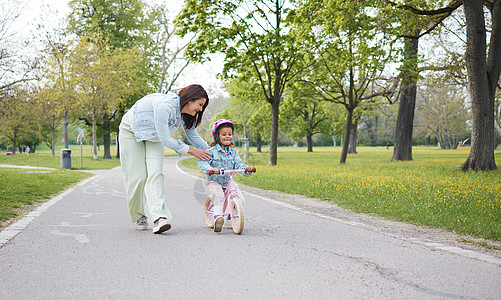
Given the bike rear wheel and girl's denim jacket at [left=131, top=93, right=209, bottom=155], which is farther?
the bike rear wheel

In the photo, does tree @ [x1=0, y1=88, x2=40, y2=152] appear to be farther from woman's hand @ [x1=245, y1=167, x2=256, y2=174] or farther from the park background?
woman's hand @ [x1=245, y1=167, x2=256, y2=174]

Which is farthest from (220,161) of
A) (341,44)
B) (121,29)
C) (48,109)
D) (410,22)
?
(48,109)

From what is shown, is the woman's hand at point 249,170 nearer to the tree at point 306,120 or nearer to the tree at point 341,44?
the tree at point 341,44

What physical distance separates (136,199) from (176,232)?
627mm

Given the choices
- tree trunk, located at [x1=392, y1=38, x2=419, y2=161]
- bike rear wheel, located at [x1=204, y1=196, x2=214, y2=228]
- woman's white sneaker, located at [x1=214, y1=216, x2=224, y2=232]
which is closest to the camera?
woman's white sneaker, located at [x1=214, y1=216, x2=224, y2=232]

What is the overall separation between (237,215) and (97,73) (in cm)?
2744

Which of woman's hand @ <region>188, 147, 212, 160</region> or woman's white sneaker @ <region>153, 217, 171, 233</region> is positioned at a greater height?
woman's hand @ <region>188, 147, 212, 160</region>

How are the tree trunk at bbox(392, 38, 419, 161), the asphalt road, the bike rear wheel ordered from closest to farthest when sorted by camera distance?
the asphalt road < the bike rear wheel < the tree trunk at bbox(392, 38, 419, 161)

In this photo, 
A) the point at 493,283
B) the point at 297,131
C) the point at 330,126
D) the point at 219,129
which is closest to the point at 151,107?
the point at 219,129

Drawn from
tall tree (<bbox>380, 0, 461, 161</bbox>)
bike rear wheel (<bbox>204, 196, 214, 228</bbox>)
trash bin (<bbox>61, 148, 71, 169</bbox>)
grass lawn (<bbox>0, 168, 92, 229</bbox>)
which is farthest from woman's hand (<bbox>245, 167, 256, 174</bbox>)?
trash bin (<bbox>61, 148, 71, 169</bbox>)

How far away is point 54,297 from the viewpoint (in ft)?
9.55

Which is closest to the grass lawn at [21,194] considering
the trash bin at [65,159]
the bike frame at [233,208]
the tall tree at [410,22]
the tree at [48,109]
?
the bike frame at [233,208]

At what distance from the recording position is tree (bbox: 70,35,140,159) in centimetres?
2961

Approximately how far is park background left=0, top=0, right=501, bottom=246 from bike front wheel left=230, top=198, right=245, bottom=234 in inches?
112
